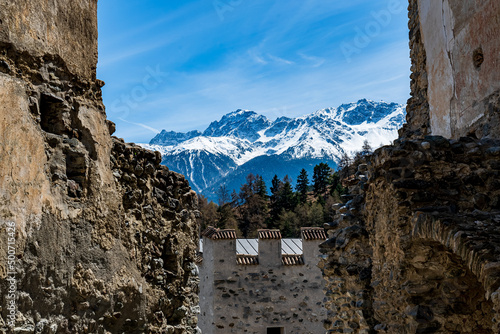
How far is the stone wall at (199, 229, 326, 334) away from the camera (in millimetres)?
15281

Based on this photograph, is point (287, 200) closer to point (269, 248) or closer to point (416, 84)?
point (269, 248)

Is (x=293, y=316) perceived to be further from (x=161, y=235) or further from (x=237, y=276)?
(x=161, y=235)

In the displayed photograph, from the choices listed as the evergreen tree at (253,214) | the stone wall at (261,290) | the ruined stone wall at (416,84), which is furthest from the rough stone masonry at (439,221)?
the evergreen tree at (253,214)

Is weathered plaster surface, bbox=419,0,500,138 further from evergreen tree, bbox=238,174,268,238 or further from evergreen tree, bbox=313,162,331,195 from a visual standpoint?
evergreen tree, bbox=313,162,331,195

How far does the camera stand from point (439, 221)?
14.3 feet

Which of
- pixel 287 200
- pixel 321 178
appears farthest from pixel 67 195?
pixel 321 178

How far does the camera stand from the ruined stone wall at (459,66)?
612cm

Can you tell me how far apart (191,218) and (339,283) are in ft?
→ 6.75

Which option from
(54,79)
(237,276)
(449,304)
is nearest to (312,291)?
(237,276)

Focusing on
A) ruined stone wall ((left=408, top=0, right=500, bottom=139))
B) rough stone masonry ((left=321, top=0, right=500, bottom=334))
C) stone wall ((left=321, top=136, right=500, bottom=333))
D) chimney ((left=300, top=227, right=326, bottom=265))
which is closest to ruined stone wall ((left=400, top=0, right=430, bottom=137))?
ruined stone wall ((left=408, top=0, right=500, bottom=139))

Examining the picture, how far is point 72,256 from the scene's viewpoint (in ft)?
13.8

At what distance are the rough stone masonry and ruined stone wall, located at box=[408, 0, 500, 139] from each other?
0.02 metres

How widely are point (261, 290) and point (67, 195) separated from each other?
11766 mm

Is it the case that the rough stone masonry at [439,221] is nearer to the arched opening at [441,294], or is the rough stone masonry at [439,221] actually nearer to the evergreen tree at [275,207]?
the arched opening at [441,294]
